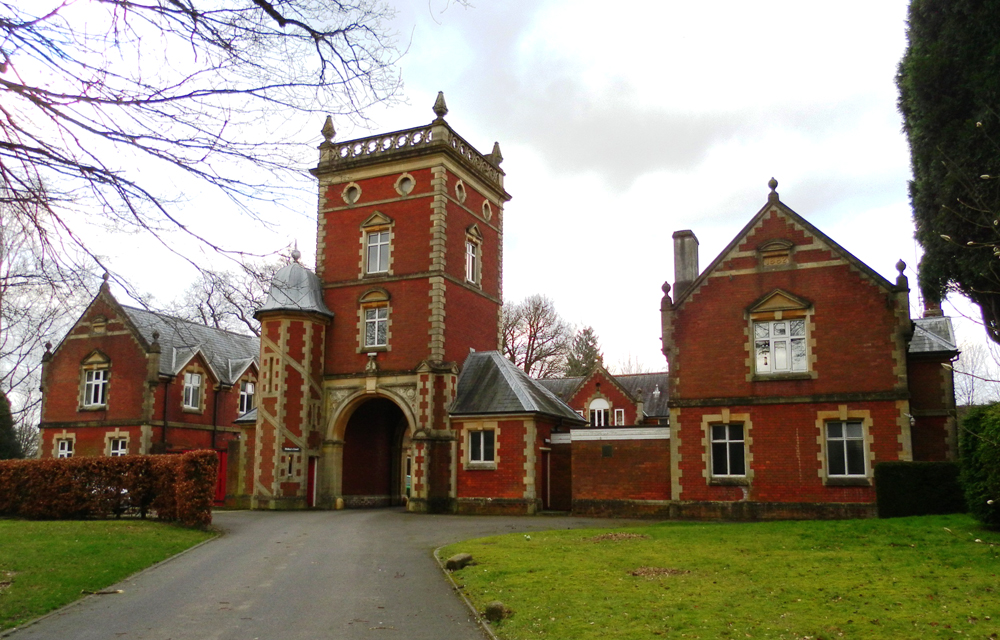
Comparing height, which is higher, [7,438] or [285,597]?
[7,438]

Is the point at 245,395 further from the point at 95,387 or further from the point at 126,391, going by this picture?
the point at 95,387

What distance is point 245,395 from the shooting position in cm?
4369

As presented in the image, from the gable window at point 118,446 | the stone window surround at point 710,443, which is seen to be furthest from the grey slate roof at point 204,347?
the stone window surround at point 710,443

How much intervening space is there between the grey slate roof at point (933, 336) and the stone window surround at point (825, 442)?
3.74 m

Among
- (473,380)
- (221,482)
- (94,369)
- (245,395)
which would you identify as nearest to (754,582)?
(473,380)

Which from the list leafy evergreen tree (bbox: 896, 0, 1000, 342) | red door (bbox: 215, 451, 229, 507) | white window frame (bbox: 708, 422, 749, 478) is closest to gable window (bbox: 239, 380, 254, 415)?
red door (bbox: 215, 451, 229, 507)

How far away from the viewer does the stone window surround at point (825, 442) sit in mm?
23984

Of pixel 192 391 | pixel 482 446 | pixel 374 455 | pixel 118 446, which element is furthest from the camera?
pixel 192 391

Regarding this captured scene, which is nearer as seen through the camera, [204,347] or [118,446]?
[118,446]

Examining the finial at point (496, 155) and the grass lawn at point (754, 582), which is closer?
the grass lawn at point (754, 582)

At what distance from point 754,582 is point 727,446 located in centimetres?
1435

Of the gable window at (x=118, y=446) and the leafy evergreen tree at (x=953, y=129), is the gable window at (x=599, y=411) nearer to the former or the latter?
the gable window at (x=118, y=446)

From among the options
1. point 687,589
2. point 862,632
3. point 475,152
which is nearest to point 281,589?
point 687,589

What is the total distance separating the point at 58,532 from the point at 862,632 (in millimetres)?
17398
